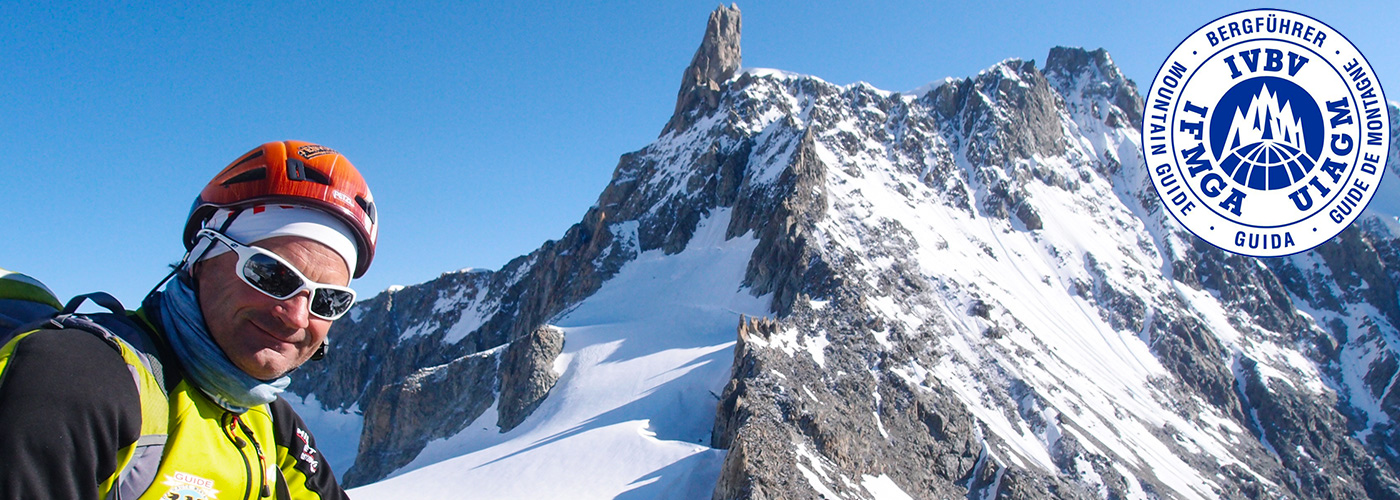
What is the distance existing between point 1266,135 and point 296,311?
45.7 m

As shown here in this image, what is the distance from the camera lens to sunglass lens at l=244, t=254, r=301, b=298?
2066 millimetres

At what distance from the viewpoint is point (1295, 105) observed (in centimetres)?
3803

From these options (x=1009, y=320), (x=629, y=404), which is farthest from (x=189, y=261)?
(x=1009, y=320)

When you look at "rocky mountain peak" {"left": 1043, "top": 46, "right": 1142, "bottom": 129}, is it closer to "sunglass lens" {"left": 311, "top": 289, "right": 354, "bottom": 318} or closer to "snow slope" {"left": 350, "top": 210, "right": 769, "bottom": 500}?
"snow slope" {"left": 350, "top": 210, "right": 769, "bottom": 500}

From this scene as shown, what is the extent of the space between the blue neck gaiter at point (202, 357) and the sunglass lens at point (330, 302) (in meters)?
0.26

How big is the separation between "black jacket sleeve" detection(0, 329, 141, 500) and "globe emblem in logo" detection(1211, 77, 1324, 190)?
25.7 metres

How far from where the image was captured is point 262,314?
6.68 ft

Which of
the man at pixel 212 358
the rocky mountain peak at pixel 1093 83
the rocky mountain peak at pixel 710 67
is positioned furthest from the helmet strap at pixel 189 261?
the rocky mountain peak at pixel 1093 83

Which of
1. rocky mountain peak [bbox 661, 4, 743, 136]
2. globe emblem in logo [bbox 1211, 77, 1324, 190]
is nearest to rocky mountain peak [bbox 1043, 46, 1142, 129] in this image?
rocky mountain peak [bbox 661, 4, 743, 136]

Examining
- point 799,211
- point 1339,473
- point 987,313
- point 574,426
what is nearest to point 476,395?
point 574,426

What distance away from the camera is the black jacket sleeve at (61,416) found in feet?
4.38

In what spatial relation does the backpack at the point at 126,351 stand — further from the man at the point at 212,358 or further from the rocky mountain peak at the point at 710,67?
the rocky mountain peak at the point at 710,67

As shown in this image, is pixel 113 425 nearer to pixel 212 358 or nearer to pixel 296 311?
pixel 212 358

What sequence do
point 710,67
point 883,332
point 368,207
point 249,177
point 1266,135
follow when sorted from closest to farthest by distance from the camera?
point 249,177
point 368,207
point 1266,135
point 883,332
point 710,67
